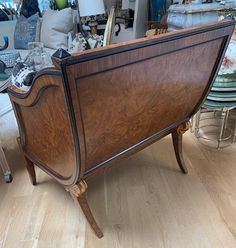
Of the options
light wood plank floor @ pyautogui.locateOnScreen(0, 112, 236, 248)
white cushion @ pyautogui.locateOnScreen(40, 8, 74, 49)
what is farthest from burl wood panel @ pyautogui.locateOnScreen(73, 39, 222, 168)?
white cushion @ pyautogui.locateOnScreen(40, 8, 74, 49)

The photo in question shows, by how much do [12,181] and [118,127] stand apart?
39.7 inches

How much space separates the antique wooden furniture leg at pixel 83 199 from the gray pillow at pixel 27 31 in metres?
2.62

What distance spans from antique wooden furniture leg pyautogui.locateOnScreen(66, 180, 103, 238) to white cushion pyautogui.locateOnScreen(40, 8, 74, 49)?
2304mm

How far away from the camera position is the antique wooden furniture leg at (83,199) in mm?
1087

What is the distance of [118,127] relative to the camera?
1021 millimetres

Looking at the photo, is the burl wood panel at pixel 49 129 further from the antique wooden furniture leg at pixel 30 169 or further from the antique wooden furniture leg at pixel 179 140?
the antique wooden furniture leg at pixel 179 140

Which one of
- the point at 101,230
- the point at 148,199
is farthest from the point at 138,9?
the point at 101,230

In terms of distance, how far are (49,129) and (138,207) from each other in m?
0.71

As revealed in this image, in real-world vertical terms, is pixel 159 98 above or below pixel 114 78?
below

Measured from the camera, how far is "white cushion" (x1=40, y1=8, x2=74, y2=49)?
9.84 feet

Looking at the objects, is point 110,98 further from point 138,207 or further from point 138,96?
point 138,207

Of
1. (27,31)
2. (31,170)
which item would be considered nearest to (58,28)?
(27,31)

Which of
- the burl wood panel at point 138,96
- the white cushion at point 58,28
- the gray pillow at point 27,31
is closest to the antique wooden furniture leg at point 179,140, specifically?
the burl wood panel at point 138,96

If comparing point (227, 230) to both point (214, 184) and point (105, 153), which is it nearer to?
point (214, 184)
